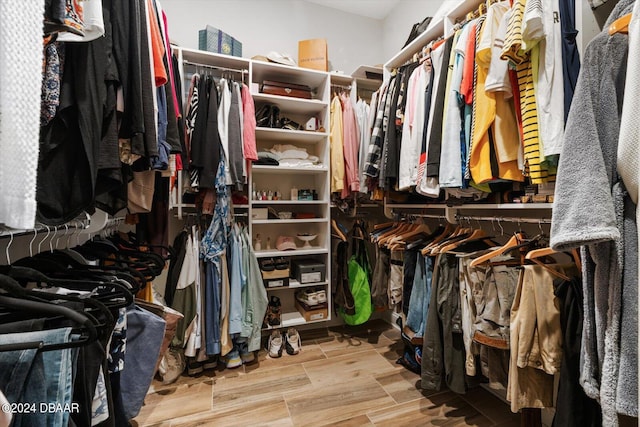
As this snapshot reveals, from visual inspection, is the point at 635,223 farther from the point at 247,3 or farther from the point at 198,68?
the point at 247,3

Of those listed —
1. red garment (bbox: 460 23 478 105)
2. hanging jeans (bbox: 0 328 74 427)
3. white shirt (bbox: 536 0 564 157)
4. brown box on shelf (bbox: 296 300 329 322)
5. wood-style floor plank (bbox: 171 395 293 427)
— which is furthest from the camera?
brown box on shelf (bbox: 296 300 329 322)

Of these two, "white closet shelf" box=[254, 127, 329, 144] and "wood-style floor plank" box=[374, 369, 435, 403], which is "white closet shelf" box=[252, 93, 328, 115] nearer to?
"white closet shelf" box=[254, 127, 329, 144]

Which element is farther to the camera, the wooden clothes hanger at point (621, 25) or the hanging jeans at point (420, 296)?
the hanging jeans at point (420, 296)

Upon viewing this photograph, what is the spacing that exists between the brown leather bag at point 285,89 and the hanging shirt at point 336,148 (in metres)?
0.26

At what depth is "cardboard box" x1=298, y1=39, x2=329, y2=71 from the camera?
234 cm

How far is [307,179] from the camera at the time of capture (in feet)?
8.47

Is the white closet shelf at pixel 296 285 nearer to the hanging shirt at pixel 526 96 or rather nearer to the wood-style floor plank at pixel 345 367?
Answer: the wood-style floor plank at pixel 345 367

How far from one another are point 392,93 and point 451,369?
1675mm

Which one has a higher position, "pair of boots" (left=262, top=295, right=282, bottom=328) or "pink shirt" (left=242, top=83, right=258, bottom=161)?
"pink shirt" (left=242, top=83, right=258, bottom=161)

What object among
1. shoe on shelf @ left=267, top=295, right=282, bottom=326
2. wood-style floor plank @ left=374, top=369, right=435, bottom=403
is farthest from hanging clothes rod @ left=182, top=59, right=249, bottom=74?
wood-style floor plank @ left=374, top=369, right=435, bottom=403

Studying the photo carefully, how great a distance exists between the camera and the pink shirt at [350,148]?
2.22 meters

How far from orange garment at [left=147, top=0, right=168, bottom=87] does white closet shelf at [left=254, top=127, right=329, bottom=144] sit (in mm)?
1034

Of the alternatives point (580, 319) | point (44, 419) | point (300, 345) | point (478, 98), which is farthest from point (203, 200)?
point (580, 319)

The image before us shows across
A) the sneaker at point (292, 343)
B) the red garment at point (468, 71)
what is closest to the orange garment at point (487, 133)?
the red garment at point (468, 71)
